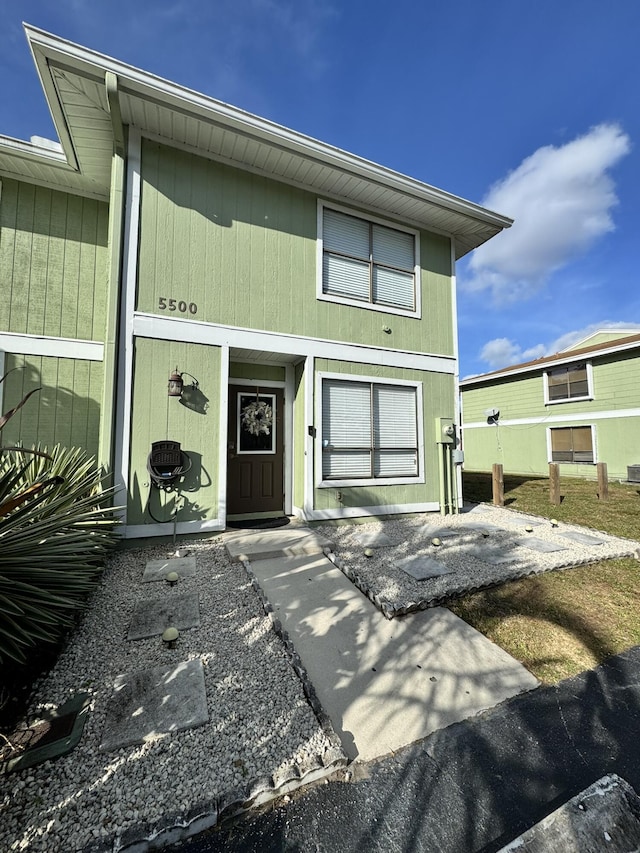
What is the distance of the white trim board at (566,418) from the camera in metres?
11.8

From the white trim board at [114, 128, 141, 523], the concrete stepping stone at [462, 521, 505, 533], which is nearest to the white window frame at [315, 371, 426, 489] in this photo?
the concrete stepping stone at [462, 521, 505, 533]

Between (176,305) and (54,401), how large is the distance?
2.80 m

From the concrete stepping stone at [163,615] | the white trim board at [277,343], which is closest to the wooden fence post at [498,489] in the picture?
the white trim board at [277,343]

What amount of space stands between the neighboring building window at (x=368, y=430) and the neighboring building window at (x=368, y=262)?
158 cm

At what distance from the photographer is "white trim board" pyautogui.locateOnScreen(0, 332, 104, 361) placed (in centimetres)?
544

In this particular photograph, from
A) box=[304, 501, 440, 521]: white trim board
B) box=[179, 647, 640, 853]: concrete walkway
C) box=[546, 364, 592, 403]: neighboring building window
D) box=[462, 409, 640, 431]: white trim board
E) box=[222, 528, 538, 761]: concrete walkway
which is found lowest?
box=[179, 647, 640, 853]: concrete walkway

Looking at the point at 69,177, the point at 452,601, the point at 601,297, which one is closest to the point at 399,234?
the point at 69,177

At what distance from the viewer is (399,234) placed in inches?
257

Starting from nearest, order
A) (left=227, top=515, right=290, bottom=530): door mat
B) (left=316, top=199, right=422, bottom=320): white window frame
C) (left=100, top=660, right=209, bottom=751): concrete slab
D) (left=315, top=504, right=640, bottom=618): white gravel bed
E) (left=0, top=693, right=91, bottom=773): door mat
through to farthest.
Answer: (left=0, top=693, right=91, bottom=773): door mat → (left=100, top=660, right=209, bottom=751): concrete slab → (left=315, top=504, right=640, bottom=618): white gravel bed → (left=227, top=515, right=290, bottom=530): door mat → (left=316, top=199, right=422, bottom=320): white window frame

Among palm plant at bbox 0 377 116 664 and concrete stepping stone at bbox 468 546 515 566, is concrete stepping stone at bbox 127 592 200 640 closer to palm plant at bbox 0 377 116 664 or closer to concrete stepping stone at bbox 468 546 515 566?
palm plant at bbox 0 377 116 664

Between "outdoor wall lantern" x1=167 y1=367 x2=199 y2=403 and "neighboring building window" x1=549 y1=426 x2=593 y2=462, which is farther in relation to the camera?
"neighboring building window" x1=549 y1=426 x2=593 y2=462

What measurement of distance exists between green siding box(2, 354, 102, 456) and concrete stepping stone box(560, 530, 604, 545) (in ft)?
25.2

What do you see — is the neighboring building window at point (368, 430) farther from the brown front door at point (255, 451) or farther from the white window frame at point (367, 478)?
the brown front door at point (255, 451)

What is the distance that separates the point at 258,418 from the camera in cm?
573
